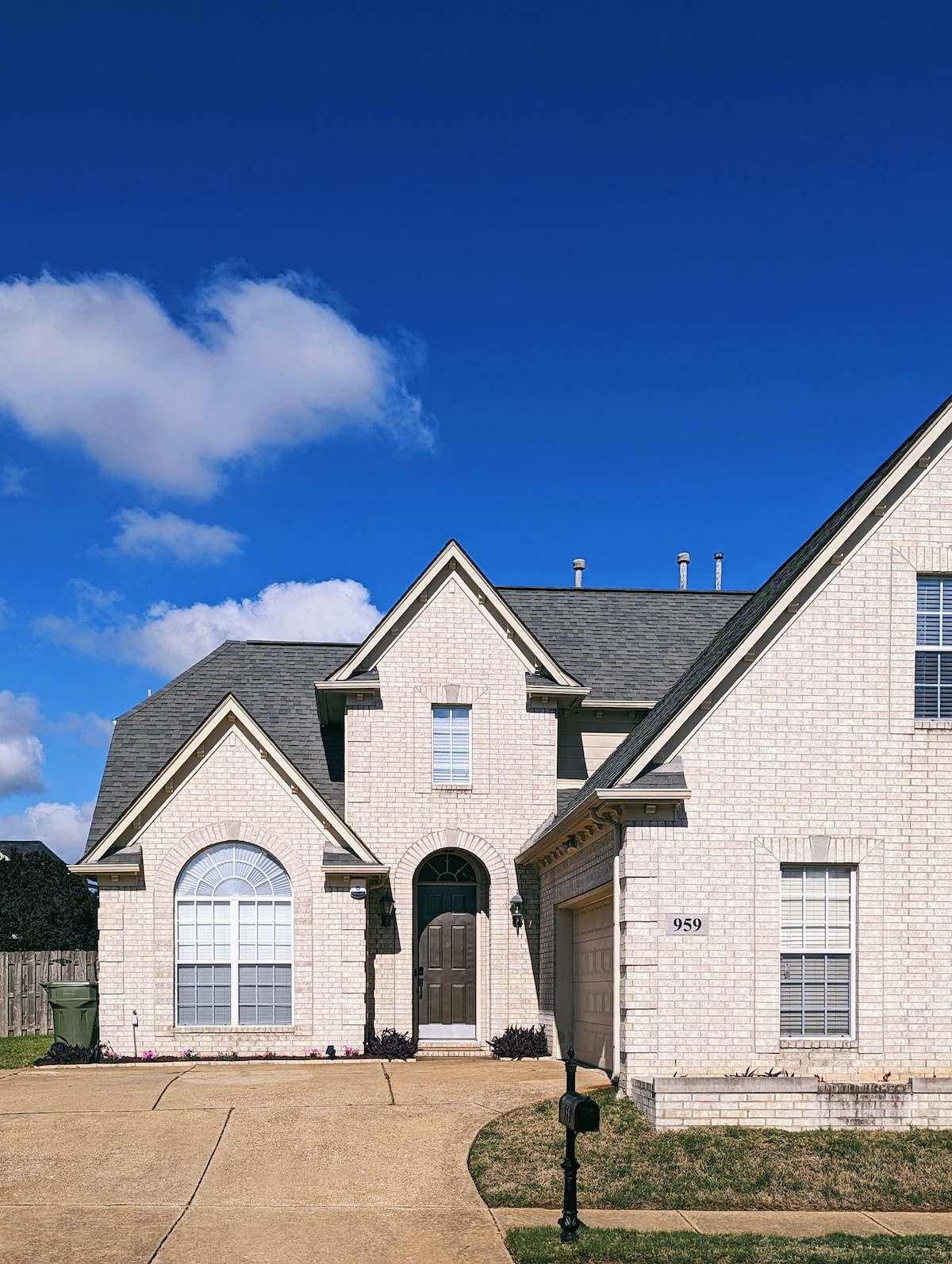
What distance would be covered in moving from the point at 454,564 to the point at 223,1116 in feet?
34.1

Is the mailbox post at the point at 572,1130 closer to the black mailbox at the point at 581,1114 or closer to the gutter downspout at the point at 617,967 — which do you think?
the black mailbox at the point at 581,1114

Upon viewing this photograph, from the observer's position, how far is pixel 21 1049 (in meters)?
22.4

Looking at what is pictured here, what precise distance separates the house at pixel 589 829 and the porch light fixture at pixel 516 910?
74mm

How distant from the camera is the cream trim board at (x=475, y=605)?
20.9m

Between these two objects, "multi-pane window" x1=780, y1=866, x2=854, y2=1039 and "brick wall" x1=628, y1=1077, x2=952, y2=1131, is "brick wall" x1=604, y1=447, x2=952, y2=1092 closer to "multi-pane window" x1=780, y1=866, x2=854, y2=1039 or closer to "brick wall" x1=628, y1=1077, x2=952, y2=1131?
"multi-pane window" x1=780, y1=866, x2=854, y2=1039

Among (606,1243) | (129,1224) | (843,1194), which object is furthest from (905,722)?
(129,1224)

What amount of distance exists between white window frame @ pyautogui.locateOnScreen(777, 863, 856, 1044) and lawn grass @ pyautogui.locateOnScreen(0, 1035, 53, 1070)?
11.2 metres

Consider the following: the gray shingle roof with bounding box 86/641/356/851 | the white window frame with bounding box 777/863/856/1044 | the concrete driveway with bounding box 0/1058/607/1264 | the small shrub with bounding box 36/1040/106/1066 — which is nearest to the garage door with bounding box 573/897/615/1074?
the concrete driveway with bounding box 0/1058/607/1264

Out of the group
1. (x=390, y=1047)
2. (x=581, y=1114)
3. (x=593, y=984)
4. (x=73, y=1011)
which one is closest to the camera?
(x=581, y=1114)

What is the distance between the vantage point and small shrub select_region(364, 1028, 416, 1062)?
19.3 m

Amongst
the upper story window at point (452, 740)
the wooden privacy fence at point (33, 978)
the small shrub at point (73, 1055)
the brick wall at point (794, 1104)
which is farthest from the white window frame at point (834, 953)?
the wooden privacy fence at point (33, 978)

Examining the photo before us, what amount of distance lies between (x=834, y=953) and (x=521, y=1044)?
7122mm

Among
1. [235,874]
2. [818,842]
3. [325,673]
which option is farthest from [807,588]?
[325,673]

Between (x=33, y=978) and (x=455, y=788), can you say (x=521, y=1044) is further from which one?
(x=33, y=978)
